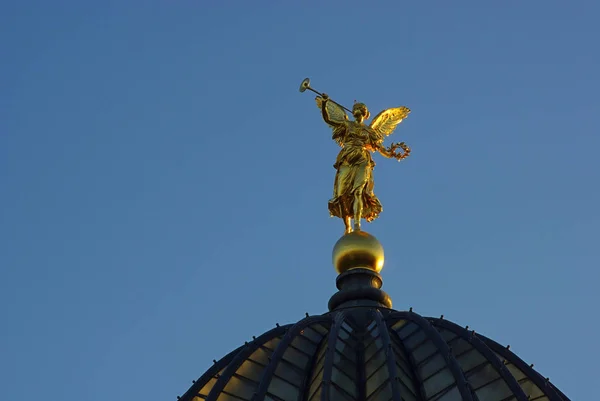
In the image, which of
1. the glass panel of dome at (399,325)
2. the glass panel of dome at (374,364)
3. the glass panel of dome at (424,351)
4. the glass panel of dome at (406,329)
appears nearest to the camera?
the glass panel of dome at (374,364)

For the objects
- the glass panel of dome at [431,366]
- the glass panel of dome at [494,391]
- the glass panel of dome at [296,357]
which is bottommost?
the glass panel of dome at [494,391]

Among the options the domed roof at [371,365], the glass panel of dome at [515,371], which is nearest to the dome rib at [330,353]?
the domed roof at [371,365]

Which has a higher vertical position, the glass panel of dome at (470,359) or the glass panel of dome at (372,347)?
the glass panel of dome at (372,347)

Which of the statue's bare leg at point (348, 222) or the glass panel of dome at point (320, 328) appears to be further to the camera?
the statue's bare leg at point (348, 222)

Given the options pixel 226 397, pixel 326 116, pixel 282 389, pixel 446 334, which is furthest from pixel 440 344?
pixel 326 116

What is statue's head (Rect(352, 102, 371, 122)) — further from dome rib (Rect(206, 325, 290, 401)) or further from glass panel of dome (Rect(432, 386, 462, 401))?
glass panel of dome (Rect(432, 386, 462, 401))

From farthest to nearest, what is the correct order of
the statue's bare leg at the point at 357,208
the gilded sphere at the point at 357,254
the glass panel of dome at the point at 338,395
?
the statue's bare leg at the point at 357,208 < the gilded sphere at the point at 357,254 < the glass panel of dome at the point at 338,395

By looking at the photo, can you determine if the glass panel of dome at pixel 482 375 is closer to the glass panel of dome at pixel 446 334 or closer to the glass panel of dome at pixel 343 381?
the glass panel of dome at pixel 446 334

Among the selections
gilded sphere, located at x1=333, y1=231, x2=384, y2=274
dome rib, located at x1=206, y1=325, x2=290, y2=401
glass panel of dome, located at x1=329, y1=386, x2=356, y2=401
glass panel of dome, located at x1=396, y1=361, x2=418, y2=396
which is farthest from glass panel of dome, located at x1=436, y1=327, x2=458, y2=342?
dome rib, located at x1=206, y1=325, x2=290, y2=401

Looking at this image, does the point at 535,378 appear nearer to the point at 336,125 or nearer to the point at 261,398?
the point at 261,398

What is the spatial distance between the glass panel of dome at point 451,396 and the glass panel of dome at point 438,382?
25 cm

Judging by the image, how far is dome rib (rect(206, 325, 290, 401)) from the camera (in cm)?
4488

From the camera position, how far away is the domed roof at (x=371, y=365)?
143 ft

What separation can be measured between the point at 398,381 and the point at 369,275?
7.30 metres
